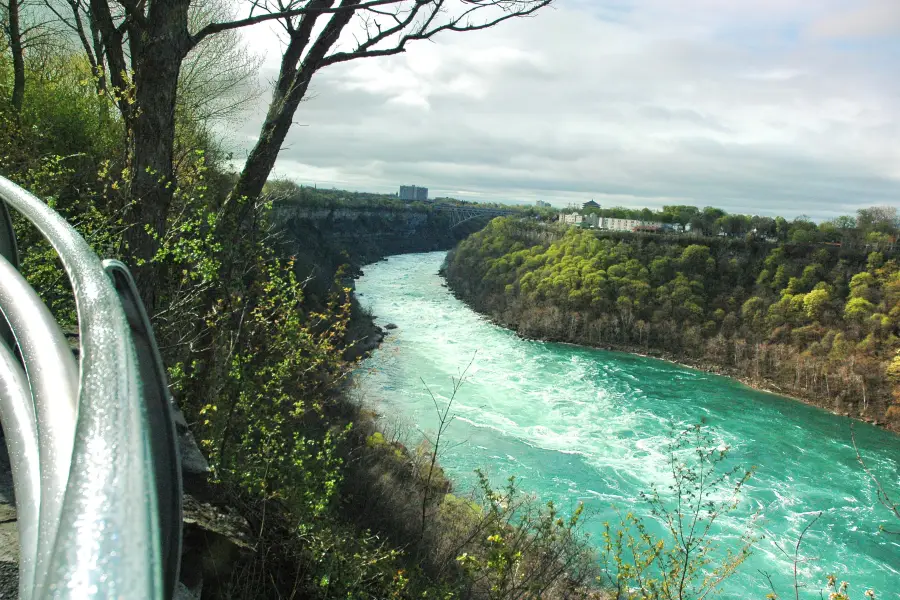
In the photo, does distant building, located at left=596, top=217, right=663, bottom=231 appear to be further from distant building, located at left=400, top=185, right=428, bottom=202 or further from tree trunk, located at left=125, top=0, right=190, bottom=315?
distant building, located at left=400, top=185, right=428, bottom=202

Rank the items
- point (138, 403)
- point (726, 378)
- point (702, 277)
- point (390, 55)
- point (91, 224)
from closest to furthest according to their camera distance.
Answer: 1. point (138, 403)
2. point (91, 224)
3. point (390, 55)
4. point (726, 378)
5. point (702, 277)

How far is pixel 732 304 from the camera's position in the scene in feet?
129

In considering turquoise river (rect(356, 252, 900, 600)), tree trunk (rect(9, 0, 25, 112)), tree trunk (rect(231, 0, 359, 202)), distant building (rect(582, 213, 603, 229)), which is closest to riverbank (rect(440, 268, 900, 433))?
turquoise river (rect(356, 252, 900, 600))

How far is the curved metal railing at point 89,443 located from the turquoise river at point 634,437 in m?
8.00

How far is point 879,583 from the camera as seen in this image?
1395cm

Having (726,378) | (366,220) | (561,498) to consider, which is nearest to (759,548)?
(561,498)

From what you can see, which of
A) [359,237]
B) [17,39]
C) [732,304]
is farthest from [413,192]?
[17,39]

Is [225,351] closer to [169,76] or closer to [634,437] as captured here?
[169,76]

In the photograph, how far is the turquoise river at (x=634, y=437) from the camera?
1505 cm

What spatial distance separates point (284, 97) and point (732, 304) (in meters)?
40.6

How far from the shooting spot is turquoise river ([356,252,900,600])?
1505cm

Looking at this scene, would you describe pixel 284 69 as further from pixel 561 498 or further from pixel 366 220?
pixel 366 220

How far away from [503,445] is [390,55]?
52.7 feet

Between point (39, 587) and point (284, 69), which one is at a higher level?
point (284, 69)
